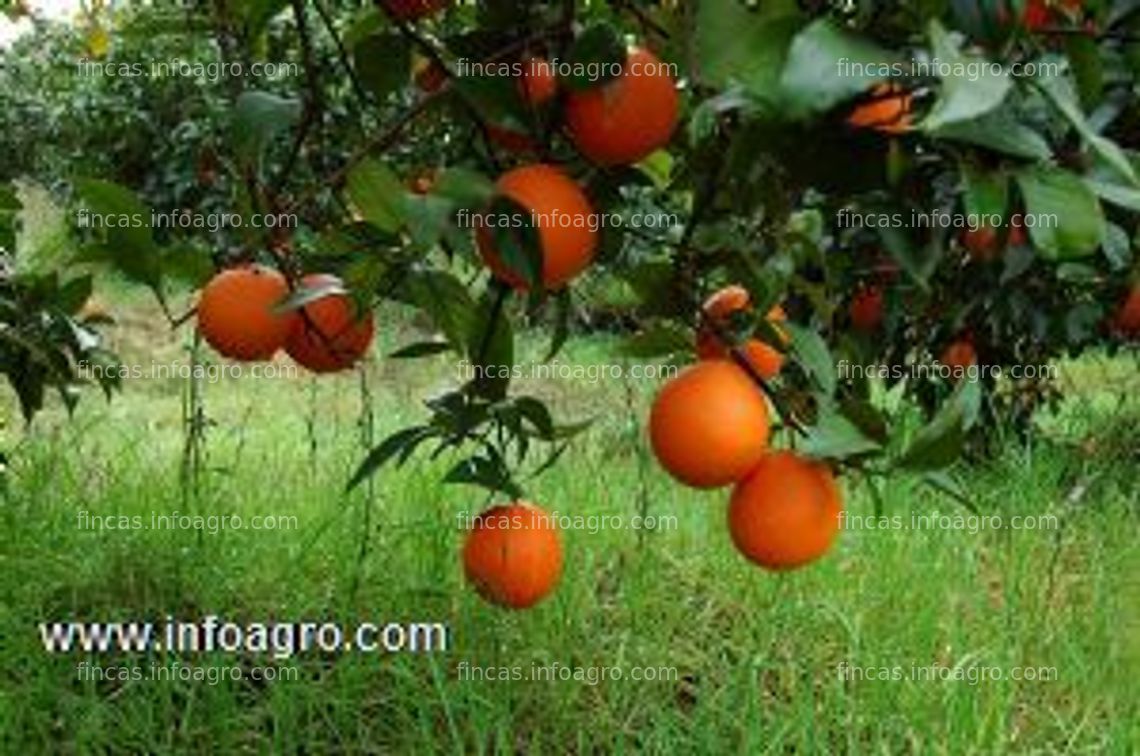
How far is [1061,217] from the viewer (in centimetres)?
76

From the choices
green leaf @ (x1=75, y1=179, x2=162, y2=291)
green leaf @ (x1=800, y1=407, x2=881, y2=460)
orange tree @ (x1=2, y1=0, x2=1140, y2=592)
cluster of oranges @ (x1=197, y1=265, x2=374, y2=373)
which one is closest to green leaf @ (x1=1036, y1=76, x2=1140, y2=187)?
orange tree @ (x1=2, y1=0, x2=1140, y2=592)

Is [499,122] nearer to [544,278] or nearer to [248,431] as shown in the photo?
[544,278]

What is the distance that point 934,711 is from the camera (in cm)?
187

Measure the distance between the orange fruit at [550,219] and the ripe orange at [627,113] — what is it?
0.04 m

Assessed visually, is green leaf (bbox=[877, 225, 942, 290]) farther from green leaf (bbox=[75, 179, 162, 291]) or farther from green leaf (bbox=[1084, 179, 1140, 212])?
green leaf (bbox=[75, 179, 162, 291])

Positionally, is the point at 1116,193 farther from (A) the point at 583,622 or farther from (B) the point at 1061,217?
(A) the point at 583,622

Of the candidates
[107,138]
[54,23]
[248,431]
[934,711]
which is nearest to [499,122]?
[934,711]

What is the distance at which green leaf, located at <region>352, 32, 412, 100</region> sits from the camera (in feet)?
4.28

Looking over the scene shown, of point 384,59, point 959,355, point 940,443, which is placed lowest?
point 940,443

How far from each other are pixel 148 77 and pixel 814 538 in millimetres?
7283

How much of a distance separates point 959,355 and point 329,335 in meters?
2.20

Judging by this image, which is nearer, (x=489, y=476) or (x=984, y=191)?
(x=984, y=191)

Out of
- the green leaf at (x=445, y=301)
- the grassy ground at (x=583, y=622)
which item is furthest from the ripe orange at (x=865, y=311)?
the green leaf at (x=445, y=301)

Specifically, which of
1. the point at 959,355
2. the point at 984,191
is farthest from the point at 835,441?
the point at 959,355
